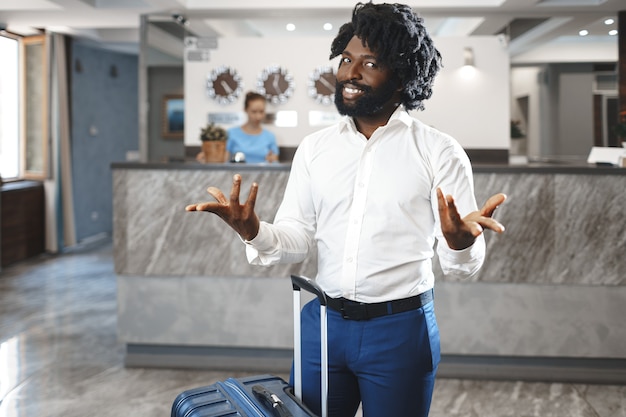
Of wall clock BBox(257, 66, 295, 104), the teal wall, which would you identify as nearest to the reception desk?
wall clock BBox(257, 66, 295, 104)

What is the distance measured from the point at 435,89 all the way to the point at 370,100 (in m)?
5.09

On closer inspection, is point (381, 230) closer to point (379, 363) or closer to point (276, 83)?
point (379, 363)

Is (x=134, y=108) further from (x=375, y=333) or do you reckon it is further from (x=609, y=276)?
(x=375, y=333)

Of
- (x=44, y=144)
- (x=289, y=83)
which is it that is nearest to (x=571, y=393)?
(x=289, y=83)

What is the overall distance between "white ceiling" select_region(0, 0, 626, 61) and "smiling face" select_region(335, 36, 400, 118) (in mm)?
4687

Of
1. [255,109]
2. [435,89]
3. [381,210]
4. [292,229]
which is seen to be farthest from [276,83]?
[381,210]

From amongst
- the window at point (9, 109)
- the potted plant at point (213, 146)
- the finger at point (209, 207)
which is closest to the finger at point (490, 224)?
the finger at point (209, 207)

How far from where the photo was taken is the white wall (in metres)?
6.59

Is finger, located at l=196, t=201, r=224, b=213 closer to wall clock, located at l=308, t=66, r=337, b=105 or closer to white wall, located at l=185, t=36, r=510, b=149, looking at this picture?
white wall, located at l=185, t=36, r=510, b=149

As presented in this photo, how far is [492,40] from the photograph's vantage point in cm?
661

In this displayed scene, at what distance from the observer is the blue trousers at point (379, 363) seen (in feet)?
5.28

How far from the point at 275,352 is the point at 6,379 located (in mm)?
1503

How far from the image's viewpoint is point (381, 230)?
1.61 m

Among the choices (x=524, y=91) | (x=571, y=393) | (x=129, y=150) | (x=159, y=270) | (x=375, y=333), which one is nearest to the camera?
(x=375, y=333)
